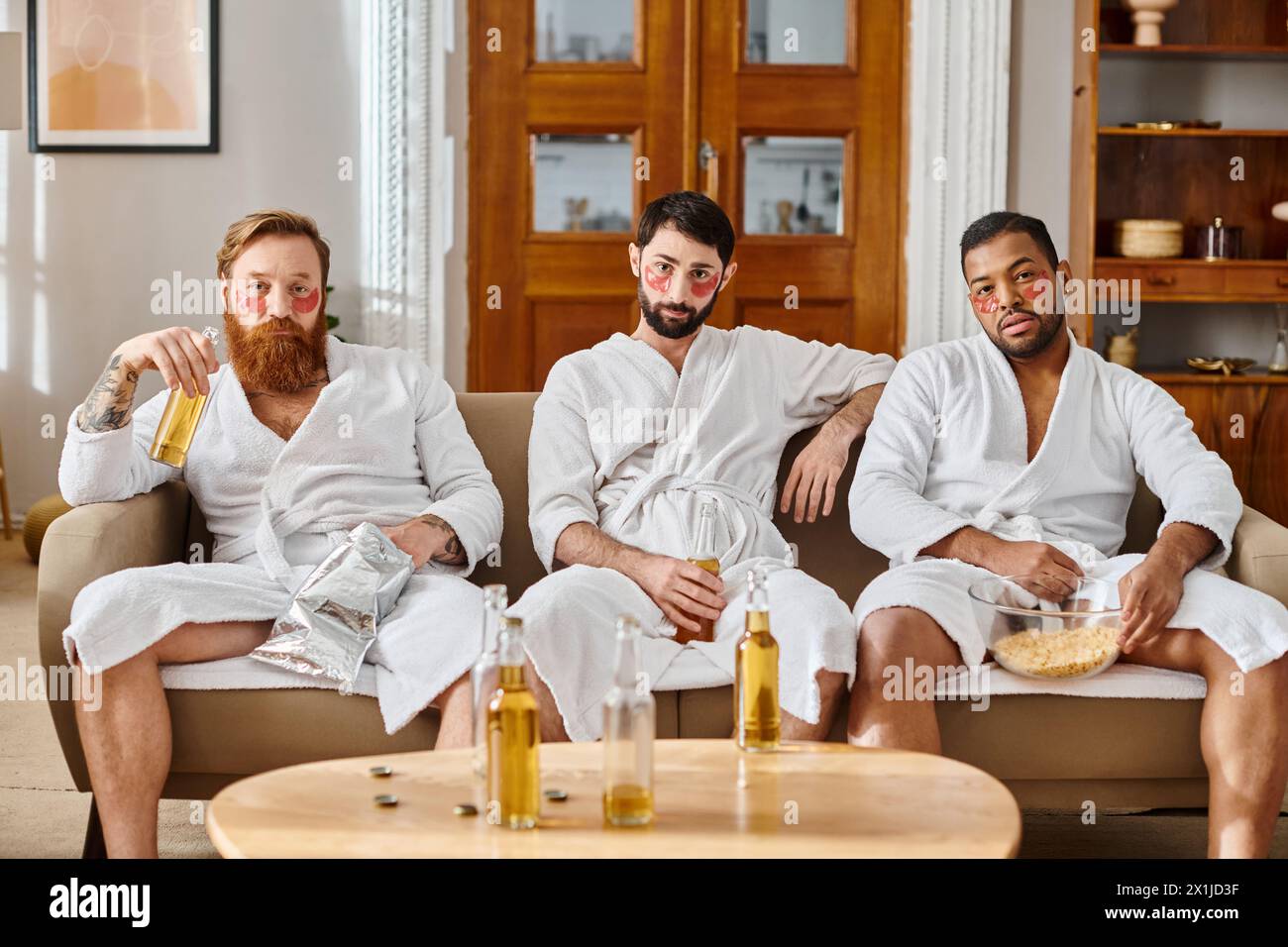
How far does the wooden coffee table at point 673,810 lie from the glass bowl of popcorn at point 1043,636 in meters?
0.49

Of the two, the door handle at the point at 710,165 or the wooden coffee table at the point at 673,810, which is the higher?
the door handle at the point at 710,165

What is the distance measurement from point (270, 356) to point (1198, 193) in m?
3.41

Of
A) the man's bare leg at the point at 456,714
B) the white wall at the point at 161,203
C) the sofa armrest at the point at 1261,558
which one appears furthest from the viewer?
the white wall at the point at 161,203

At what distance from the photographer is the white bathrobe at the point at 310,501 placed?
6.60ft

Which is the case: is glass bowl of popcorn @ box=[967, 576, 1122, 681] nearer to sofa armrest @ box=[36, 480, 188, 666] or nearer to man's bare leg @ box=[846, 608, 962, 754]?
man's bare leg @ box=[846, 608, 962, 754]

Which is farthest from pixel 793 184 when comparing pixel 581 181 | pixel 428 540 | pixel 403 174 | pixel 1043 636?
pixel 1043 636

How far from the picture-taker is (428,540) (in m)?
2.30

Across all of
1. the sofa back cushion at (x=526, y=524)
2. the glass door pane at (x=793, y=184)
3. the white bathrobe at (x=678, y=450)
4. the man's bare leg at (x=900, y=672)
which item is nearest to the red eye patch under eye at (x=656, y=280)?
the white bathrobe at (x=678, y=450)

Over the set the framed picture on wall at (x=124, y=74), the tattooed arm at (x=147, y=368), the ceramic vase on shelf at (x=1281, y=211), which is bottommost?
the tattooed arm at (x=147, y=368)

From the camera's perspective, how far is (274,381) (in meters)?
2.49

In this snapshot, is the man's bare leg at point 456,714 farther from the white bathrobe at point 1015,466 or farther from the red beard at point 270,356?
the red beard at point 270,356
